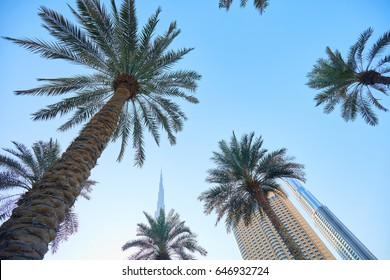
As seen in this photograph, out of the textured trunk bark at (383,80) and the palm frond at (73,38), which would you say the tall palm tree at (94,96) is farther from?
the textured trunk bark at (383,80)

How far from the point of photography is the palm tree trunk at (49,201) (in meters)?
2.60

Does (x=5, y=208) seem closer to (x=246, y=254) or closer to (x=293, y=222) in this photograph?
(x=246, y=254)

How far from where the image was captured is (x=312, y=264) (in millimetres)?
2855

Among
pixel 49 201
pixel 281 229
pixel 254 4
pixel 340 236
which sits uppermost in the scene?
pixel 340 236

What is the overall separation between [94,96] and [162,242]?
12.0 m

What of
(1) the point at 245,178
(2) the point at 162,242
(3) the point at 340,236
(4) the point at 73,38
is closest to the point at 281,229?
(1) the point at 245,178

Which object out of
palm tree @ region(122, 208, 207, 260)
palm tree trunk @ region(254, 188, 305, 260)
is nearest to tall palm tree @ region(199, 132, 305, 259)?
palm tree trunk @ region(254, 188, 305, 260)

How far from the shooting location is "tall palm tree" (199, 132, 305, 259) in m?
12.9

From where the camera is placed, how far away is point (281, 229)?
11.2 m

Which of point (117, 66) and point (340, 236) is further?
point (340, 236)

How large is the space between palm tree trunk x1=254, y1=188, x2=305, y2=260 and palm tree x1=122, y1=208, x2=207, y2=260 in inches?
277

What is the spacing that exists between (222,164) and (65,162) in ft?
35.4

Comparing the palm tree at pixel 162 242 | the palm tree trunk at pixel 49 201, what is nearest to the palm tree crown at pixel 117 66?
the palm tree trunk at pixel 49 201

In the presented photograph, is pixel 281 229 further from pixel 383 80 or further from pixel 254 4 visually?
pixel 254 4
